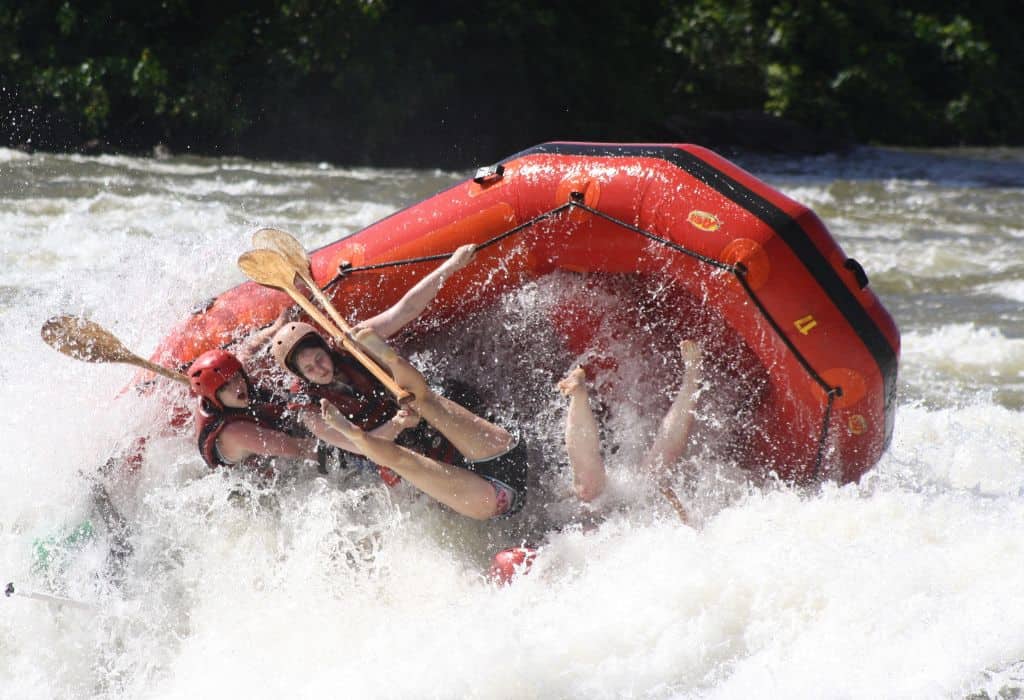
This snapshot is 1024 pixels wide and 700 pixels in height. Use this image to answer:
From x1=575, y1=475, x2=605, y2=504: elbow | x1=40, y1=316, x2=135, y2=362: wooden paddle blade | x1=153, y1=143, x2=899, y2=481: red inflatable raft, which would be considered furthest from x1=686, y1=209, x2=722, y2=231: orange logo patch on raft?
x1=40, y1=316, x2=135, y2=362: wooden paddle blade

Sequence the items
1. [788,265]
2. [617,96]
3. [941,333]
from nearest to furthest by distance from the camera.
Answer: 1. [788,265]
2. [941,333]
3. [617,96]

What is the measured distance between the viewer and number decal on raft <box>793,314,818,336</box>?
3.60 m

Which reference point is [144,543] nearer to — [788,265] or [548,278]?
[548,278]

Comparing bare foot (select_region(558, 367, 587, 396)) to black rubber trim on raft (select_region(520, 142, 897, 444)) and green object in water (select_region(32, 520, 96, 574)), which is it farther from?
green object in water (select_region(32, 520, 96, 574))

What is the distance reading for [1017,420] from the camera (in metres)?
4.79

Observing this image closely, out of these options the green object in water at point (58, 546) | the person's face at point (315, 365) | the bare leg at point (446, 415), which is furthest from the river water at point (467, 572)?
the person's face at point (315, 365)

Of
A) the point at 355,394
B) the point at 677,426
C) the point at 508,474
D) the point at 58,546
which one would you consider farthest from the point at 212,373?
the point at 677,426

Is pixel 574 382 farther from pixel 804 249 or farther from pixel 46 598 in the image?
pixel 46 598

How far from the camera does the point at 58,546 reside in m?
3.80

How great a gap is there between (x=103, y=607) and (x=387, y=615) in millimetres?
950

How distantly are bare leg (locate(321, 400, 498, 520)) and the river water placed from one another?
248mm

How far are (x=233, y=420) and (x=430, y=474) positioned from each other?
2.21 ft

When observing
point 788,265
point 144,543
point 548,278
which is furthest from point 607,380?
point 144,543

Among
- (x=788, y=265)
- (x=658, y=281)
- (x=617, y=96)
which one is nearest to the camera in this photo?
(x=788, y=265)
